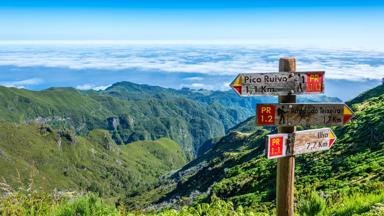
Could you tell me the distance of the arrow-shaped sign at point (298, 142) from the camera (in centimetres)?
938

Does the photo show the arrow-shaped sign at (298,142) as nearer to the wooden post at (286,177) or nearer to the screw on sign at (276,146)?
the screw on sign at (276,146)

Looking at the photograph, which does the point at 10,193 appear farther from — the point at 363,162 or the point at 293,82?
the point at 363,162

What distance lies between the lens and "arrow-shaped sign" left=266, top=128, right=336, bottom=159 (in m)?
9.38

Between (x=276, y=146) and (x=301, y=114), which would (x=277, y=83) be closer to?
(x=301, y=114)

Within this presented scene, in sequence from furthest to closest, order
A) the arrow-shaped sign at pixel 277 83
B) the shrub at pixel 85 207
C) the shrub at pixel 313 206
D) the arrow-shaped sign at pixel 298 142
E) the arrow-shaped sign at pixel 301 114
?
the shrub at pixel 85 207 < the shrub at pixel 313 206 < the arrow-shaped sign at pixel 277 83 < the arrow-shaped sign at pixel 301 114 < the arrow-shaped sign at pixel 298 142

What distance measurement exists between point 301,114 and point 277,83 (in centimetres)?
93

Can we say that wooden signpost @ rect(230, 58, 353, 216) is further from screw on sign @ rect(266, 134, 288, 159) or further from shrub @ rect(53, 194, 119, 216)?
shrub @ rect(53, 194, 119, 216)

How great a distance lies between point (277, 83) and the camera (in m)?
9.80

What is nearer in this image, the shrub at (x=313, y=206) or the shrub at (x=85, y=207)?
the shrub at (x=313, y=206)

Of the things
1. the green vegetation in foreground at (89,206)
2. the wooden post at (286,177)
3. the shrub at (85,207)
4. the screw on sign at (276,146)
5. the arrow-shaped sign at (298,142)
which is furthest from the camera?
the shrub at (85,207)

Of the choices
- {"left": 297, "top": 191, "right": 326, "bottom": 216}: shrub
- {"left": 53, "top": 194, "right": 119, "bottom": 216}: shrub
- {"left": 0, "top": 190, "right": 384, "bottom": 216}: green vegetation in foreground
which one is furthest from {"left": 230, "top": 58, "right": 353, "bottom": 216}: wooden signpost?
{"left": 53, "top": 194, "right": 119, "bottom": 216}: shrub

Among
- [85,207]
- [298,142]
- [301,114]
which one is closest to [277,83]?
[301,114]

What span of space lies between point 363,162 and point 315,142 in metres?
54.7

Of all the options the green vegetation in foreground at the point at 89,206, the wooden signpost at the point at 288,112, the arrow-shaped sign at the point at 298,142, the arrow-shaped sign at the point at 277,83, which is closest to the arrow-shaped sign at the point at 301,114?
the wooden signpost at the point at 288,112
